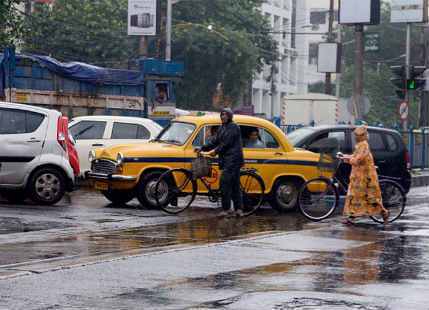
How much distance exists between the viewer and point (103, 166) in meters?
19.6

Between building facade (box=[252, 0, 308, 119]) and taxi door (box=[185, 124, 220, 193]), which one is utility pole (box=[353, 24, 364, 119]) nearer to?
taxi door (box=[185, 124, 220, 193])

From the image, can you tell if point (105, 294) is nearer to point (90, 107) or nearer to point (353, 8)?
point (90, 107)

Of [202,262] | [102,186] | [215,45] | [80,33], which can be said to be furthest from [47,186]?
[215,45]

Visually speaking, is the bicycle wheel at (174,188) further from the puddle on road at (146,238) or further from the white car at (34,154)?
the white car at (34,154)

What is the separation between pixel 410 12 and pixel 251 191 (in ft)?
94.5

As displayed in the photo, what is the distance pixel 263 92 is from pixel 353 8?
194 feet

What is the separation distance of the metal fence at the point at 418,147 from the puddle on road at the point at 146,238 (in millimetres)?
18731

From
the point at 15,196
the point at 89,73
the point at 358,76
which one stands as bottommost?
the point at 15,196

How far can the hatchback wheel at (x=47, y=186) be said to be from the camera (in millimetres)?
18938

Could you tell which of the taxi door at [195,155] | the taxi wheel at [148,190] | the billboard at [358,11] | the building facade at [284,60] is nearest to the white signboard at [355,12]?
the billboard at [358,11]

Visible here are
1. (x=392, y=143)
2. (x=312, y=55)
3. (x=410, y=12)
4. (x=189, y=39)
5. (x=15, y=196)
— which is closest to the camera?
(x=15, y=196)

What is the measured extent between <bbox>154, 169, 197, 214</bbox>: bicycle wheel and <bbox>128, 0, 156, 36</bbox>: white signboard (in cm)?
2330

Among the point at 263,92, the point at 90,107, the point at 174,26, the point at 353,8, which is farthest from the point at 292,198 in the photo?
the point at 263,92

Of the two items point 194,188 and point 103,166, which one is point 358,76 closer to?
point 103,166
